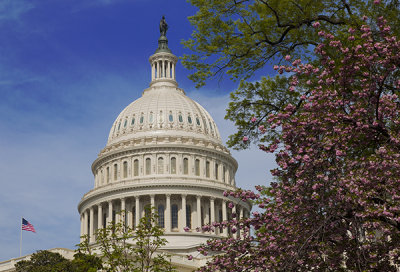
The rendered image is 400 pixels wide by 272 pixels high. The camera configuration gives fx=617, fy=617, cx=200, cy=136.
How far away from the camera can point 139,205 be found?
105 meters

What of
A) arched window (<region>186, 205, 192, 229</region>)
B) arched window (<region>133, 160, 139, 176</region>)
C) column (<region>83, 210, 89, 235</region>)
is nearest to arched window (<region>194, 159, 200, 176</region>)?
arched window (<region>186, 205, 192, 229</region>)

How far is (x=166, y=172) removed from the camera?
108m

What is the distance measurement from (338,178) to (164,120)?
96530mm

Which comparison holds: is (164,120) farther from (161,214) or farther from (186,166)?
(161,214)

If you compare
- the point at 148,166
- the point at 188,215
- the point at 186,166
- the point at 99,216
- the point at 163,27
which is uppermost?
the point at 163,27

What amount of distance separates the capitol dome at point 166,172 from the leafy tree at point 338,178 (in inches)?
2978

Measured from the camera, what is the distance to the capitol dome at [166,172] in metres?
Result: 104

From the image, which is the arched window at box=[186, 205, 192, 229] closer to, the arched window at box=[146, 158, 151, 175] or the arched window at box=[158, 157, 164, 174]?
the arched window at box=[158, 157, 164, 174]

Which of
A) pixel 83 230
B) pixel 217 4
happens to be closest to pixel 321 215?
pixel 217 4

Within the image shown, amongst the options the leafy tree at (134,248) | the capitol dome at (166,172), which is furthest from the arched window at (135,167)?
the leafy tree at (134,248)

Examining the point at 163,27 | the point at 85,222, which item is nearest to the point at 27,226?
the point at 85,222

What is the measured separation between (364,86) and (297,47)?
7.42m

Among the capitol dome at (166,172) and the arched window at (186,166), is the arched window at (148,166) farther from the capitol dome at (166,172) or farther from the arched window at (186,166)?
the arched window at (186,166)

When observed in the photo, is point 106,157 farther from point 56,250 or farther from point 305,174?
point 305,174
